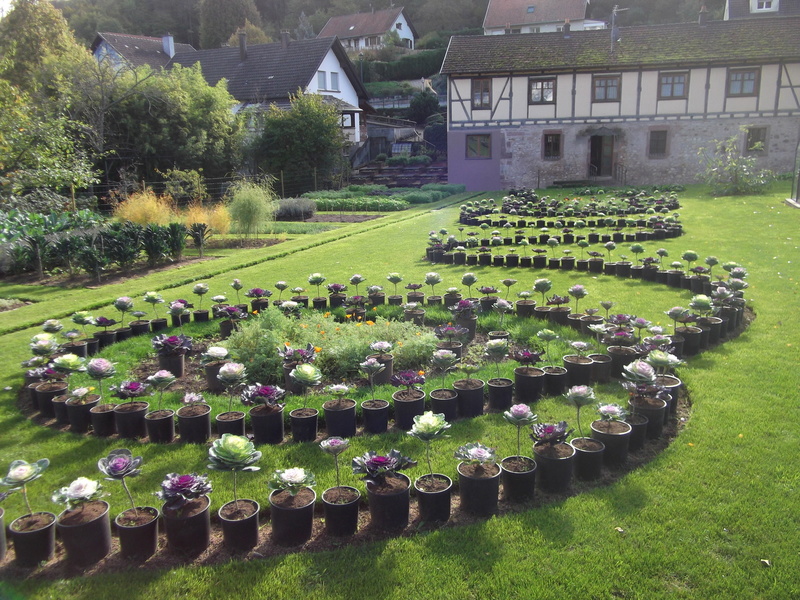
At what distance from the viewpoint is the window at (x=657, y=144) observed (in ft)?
88.1

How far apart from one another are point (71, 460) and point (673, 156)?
27906 mm

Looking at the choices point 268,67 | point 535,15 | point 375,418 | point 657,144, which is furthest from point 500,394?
point 535,15

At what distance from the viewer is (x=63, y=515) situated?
126 inches

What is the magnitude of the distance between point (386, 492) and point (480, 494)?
55cm

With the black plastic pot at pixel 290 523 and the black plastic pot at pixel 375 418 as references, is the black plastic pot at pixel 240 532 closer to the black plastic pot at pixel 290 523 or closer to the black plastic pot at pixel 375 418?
the black plastic pot at pixel 290 523

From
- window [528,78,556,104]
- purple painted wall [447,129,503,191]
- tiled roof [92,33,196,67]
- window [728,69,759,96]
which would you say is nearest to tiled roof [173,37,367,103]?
tiled roof [92,33,196,67]

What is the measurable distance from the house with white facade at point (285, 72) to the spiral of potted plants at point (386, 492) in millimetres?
29792

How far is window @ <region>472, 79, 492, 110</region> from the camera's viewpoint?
90.4ft

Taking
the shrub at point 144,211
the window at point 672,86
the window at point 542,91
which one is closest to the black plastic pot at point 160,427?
the shrub at point 144,211


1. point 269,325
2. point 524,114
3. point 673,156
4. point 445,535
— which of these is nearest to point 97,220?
point 269,325

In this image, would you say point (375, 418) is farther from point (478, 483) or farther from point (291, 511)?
point (291, 511)

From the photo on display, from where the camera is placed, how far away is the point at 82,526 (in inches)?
122

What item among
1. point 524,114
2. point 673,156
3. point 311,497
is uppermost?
point 524,114

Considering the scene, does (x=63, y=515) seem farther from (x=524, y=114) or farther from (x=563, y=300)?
(x=524, y=114)
